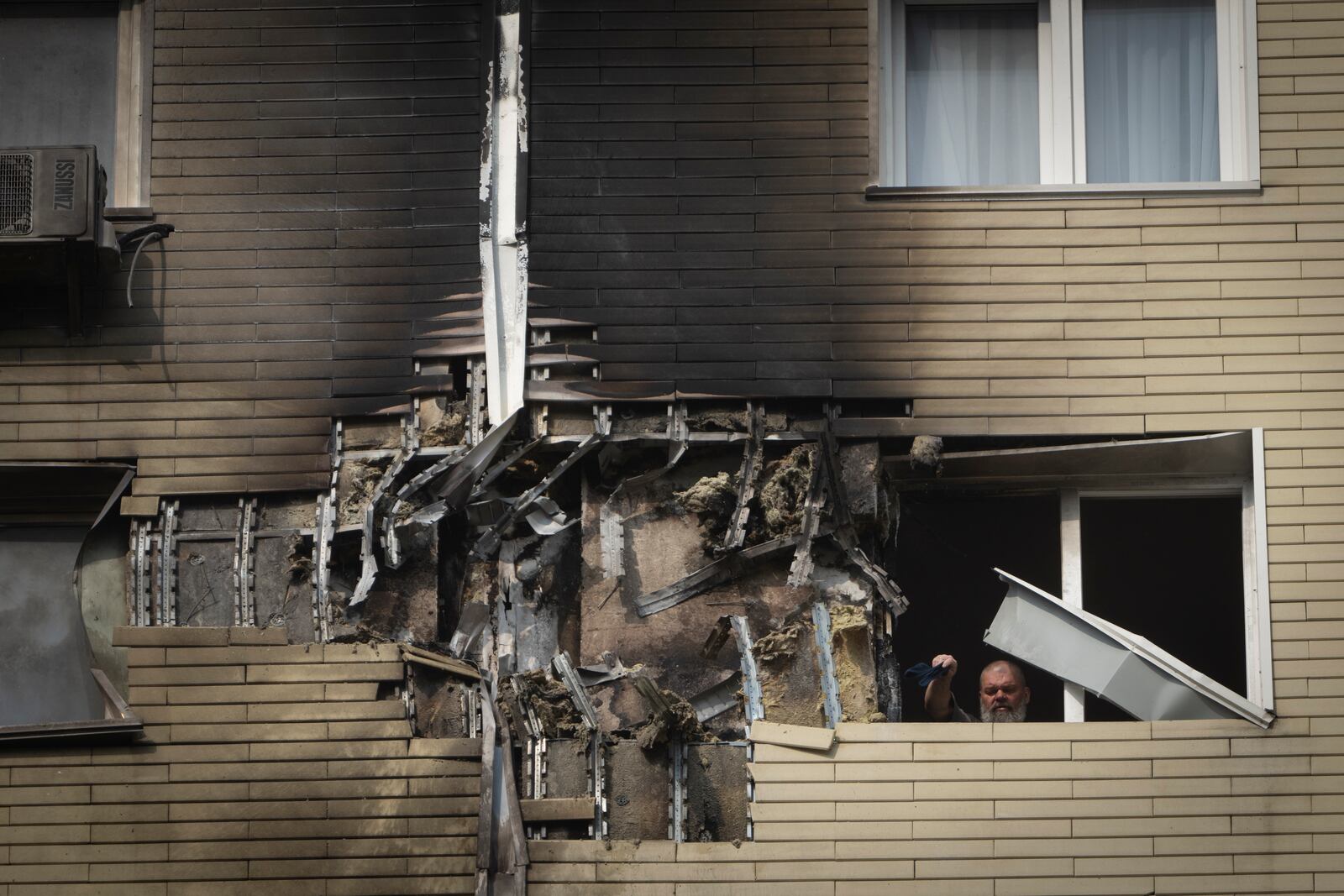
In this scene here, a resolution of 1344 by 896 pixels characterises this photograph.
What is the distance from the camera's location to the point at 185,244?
383 inches

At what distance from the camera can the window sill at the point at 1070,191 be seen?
31.2 feet

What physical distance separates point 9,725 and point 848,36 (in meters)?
6.37

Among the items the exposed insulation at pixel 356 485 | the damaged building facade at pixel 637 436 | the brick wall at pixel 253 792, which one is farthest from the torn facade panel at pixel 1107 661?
the exposed insulation at pixel 356 485

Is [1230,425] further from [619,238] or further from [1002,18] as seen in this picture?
[619,238]

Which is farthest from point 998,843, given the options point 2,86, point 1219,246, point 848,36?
point 2,86

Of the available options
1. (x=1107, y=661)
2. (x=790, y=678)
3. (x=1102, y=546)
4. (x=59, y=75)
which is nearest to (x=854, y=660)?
(x=790, y=678)

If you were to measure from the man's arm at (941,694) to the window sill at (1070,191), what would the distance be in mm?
2720

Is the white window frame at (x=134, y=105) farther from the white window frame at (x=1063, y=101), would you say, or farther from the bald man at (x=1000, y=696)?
the bald man at (x=1000, y=696)

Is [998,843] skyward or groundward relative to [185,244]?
groundward

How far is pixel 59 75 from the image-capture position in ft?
33.2

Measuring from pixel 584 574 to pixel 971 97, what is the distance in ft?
12.5

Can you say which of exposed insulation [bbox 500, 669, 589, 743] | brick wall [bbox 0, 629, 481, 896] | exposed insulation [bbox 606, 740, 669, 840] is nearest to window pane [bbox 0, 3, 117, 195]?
brick wall [bbox 0, 629, 481, 896]

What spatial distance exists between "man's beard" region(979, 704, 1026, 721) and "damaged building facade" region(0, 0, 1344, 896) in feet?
1.26

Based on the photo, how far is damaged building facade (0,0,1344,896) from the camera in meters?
8.84
